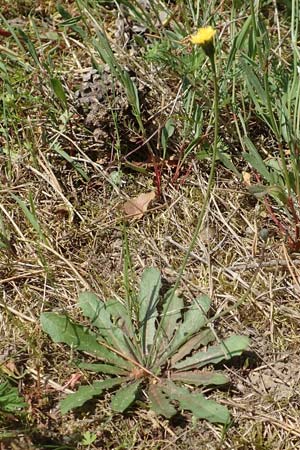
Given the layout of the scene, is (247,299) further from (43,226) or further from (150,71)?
(150,71)

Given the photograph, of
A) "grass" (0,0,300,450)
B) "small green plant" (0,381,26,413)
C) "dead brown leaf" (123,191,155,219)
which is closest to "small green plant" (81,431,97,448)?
"grass" (0,0,300,450)

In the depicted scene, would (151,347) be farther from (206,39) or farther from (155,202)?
(206,39)

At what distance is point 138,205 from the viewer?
2.25m

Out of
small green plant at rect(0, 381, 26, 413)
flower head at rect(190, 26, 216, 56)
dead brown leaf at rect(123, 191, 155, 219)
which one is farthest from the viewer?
dead brown leaf at rect(123, 191, 155, 219)

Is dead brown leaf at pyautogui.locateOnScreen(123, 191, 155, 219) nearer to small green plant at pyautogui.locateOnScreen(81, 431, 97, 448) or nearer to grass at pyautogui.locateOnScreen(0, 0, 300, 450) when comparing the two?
grass at pyautogui.locateOnScreen(0, 0, 300, 450)

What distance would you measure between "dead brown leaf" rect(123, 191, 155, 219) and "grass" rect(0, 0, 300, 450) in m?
0.02

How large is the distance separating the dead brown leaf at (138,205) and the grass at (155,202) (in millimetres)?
21

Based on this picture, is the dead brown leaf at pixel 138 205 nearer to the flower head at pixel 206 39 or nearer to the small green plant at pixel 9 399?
the small green plant at pixel 9 399

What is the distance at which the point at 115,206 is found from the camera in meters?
2.26

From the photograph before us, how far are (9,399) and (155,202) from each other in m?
0.78

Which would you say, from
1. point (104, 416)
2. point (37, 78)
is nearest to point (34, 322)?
point (104, 416)

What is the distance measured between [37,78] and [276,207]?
903 mm

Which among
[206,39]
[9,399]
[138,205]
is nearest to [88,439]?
[9,399]

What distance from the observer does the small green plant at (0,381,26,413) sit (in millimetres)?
1732
